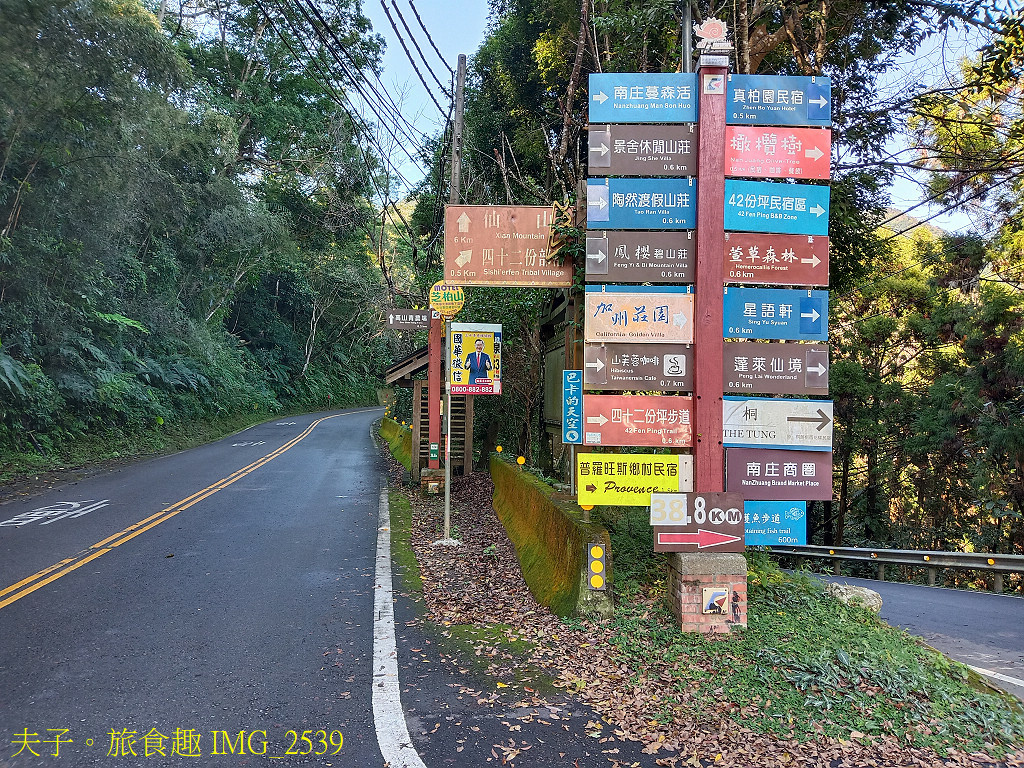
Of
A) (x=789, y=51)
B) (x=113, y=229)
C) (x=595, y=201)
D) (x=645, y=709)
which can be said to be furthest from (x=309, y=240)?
(x=645, y=709)

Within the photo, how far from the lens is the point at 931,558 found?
1452cm

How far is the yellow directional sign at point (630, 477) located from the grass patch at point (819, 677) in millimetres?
980

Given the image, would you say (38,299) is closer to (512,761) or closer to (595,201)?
(595,201)

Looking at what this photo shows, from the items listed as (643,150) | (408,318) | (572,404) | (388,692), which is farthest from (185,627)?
(408,318)

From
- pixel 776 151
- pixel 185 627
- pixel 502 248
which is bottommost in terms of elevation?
pixel 185 627

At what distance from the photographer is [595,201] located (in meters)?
5.66

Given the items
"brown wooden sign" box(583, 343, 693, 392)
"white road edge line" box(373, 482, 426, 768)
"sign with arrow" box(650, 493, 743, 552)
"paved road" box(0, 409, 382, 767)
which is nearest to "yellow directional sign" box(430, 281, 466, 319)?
"paved road" box(0, 409, 382, 767)

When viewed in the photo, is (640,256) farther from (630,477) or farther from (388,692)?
(388,692)

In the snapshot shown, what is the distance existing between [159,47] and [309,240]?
19852mm

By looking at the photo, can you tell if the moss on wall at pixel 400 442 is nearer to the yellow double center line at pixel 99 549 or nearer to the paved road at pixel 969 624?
the yellow double center line at pixel 99 549

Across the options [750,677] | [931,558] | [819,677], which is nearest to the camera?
[819,677]

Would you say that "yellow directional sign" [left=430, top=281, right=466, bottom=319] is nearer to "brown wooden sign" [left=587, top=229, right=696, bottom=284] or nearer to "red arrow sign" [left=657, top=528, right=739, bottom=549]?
"brown wooden sign" [left=587, top=229, right=696, bottom=284]

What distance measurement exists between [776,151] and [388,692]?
205 inches

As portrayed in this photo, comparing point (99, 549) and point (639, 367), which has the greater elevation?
point (639, 367)
